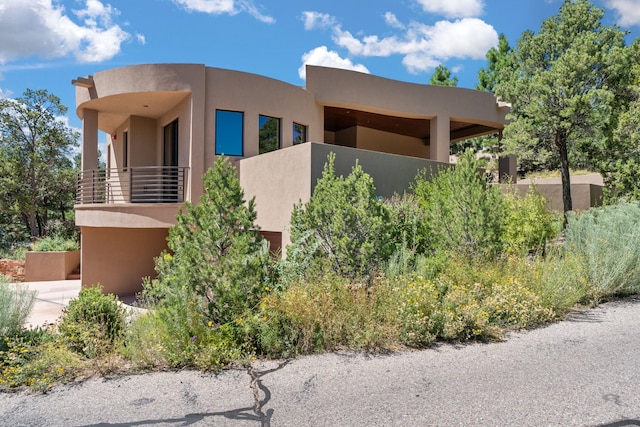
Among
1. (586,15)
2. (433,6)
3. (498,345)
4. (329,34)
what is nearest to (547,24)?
(586,15)

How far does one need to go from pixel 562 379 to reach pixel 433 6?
598 inches

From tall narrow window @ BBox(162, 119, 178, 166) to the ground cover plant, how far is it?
27.7ft

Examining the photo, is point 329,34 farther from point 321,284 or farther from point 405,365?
point 405,365

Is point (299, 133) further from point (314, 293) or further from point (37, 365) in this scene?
point (37, 365)

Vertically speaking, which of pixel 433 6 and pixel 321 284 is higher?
pixel 433 6

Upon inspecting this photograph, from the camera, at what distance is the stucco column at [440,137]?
17.0 meters

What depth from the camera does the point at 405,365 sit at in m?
4.98

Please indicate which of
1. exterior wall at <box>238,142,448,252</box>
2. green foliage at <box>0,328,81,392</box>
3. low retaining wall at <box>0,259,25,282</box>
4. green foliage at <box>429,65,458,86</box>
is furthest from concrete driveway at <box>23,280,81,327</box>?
green foliage at <box>429,65,458,86</box>

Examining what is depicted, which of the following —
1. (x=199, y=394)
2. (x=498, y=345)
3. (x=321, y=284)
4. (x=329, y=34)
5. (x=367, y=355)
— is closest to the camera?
(x=199, y=394)

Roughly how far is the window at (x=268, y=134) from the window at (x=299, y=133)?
0.70 m

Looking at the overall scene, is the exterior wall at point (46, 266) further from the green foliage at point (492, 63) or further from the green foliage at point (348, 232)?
the green foliage at point (492, 63)

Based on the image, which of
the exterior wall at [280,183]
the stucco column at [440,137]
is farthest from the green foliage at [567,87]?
the exterior wall at [280,183]

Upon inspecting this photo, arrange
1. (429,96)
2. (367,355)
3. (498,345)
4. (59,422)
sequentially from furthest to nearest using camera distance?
(429,96) < (498,345) < (367,355) < (59,422)

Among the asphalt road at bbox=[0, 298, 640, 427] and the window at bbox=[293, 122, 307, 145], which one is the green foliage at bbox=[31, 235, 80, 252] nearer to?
the window at bbox=[293, 122, 307, 145]
